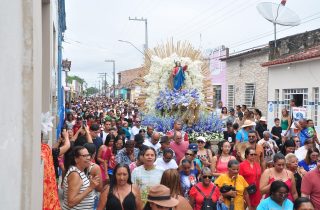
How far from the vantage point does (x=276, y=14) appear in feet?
63.5

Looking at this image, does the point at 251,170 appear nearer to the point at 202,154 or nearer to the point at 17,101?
the point at 202,154

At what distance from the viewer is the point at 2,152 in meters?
2.92

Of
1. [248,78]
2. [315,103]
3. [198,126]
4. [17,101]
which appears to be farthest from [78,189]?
[248,78]

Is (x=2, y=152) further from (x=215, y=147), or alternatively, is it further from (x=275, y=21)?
(x=275, y=21)

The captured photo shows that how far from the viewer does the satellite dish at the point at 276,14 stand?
1903 centimetres

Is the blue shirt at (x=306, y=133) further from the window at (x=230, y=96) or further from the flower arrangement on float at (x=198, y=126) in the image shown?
the window at (x=230, y=96)

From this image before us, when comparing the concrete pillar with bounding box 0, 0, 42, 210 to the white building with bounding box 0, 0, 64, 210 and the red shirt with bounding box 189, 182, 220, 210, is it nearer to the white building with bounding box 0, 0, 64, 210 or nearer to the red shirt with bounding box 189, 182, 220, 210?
the white building with bounding box 0, 0, 64, 210

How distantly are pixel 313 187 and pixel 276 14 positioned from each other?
49.6 feet

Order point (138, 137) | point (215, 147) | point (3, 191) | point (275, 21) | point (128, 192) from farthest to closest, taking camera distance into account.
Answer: point (275, 21), point (215, 147), point (138, 137), point (128, 192), point (3, 191)

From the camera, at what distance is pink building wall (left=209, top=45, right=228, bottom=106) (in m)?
26.8

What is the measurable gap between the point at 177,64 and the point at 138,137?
562 cm

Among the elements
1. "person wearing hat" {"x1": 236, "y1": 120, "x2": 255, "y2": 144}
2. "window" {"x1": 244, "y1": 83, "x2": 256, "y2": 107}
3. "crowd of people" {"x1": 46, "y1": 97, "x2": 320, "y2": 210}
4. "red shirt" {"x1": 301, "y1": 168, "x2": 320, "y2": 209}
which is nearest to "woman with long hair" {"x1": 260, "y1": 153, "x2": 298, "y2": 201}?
"crowd of people" {"x1": 46, "y1": 97, "x2": 320, "y2": 210}

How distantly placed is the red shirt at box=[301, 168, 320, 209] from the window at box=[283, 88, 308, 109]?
1130cm

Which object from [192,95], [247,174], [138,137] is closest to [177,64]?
[192,95]
